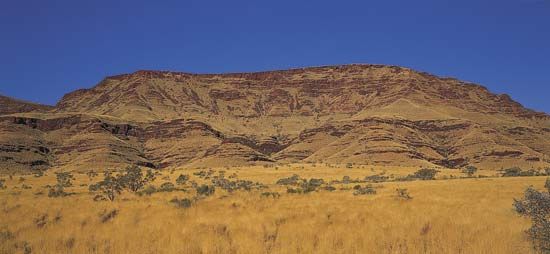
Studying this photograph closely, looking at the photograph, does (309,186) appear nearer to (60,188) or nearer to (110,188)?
(110,188)

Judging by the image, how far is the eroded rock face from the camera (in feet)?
304

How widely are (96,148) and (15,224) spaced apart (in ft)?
299

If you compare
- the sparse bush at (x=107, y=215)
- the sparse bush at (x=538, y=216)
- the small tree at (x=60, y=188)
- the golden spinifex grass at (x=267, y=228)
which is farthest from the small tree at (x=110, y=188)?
the sparse bush at (x=538, y=216)

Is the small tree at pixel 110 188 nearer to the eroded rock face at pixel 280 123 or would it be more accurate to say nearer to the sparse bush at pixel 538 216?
the sparse bush at pixel 538 216

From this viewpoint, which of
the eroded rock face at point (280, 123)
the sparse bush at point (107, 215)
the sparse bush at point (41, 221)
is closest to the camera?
the sparse bush at point (41, 221)

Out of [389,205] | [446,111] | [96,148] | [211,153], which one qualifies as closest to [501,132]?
[446,111]

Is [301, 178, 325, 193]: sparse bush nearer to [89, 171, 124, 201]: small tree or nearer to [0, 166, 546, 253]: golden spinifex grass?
[0, 166, 546, 253]: golden spinifex grass

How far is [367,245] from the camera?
861 cm

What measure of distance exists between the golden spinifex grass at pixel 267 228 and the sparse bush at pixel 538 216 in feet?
0.77

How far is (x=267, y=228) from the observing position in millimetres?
10414

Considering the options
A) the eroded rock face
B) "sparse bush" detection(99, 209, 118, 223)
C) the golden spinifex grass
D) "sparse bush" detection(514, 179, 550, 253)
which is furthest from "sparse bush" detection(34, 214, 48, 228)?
the eroded rock face

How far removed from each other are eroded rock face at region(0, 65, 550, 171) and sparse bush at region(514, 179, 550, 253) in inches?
2906

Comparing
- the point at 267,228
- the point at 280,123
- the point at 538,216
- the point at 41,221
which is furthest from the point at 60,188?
the point at 280,123

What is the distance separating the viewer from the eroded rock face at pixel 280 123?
3647 inches
